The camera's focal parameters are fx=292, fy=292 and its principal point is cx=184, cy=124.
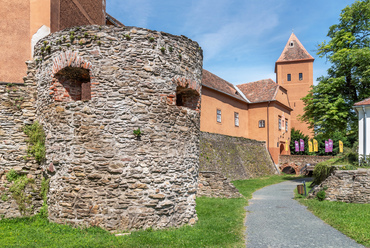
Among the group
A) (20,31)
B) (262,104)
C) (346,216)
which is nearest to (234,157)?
(262,104)

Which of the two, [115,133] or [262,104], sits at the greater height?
[262,104]

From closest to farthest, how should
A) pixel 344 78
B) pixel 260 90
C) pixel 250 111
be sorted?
pixel 344 78 → pixel 250 111 → pixel 260 90

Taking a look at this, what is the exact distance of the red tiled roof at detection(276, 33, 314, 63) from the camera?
142 ft

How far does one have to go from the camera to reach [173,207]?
782 cm

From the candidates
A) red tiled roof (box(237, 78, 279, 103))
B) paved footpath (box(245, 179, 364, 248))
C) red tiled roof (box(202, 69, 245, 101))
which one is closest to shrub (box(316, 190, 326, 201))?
paved footpath (box(245, 179, 364, 248))

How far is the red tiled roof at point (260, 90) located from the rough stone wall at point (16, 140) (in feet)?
93.5

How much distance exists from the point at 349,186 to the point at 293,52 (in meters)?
35.8

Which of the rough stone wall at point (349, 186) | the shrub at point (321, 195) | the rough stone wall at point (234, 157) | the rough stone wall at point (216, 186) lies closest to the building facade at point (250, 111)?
the rough stone wall at point (234, 157)

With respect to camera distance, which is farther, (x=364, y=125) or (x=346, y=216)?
(x=364, y=125)

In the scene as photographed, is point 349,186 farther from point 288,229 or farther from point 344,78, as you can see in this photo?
point 344,78

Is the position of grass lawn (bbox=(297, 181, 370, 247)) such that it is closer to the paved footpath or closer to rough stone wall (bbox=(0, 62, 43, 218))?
the paved footpath

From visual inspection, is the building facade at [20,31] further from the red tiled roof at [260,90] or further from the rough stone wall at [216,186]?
the red tiled roof at [260,90]

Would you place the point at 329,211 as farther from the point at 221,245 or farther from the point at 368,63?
the point at 368,63

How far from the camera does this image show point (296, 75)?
43.1 m
